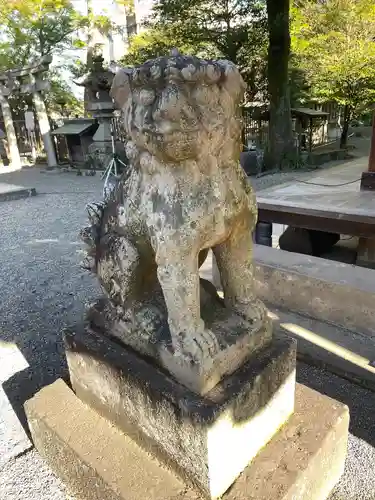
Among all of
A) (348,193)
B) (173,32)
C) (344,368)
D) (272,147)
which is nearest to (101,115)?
(173,32)

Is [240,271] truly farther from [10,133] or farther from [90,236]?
[10,133]

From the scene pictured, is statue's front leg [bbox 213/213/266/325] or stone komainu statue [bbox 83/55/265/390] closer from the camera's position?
stone komainu statue [bbox 83/55/265/390]

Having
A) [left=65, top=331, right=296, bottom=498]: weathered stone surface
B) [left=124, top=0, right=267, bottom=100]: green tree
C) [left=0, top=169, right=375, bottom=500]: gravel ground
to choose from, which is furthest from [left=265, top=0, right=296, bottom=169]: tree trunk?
[left=65, top=331, right=296, bottom=498]: weathered stone surface

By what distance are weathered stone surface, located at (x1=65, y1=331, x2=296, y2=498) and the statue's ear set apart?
92cm

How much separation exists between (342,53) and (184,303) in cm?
1304

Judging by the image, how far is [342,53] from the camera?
11844 mm

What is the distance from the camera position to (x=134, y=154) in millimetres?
1250

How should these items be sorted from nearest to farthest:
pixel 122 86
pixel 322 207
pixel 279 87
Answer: pixel 122 86
pixel 322 207
pixel 279 87

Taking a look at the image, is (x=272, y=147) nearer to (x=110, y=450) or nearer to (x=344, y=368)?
(x=344, y=368)

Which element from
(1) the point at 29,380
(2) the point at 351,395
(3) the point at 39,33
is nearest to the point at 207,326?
(2) the point at 351,395

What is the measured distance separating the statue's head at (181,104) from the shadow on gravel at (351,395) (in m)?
1.60

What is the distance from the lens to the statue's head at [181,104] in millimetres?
1057

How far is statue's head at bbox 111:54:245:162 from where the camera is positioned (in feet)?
3.47

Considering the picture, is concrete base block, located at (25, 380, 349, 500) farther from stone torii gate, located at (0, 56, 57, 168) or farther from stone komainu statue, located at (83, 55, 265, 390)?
stone torii gate, located at (0, 56, 57, 168)
